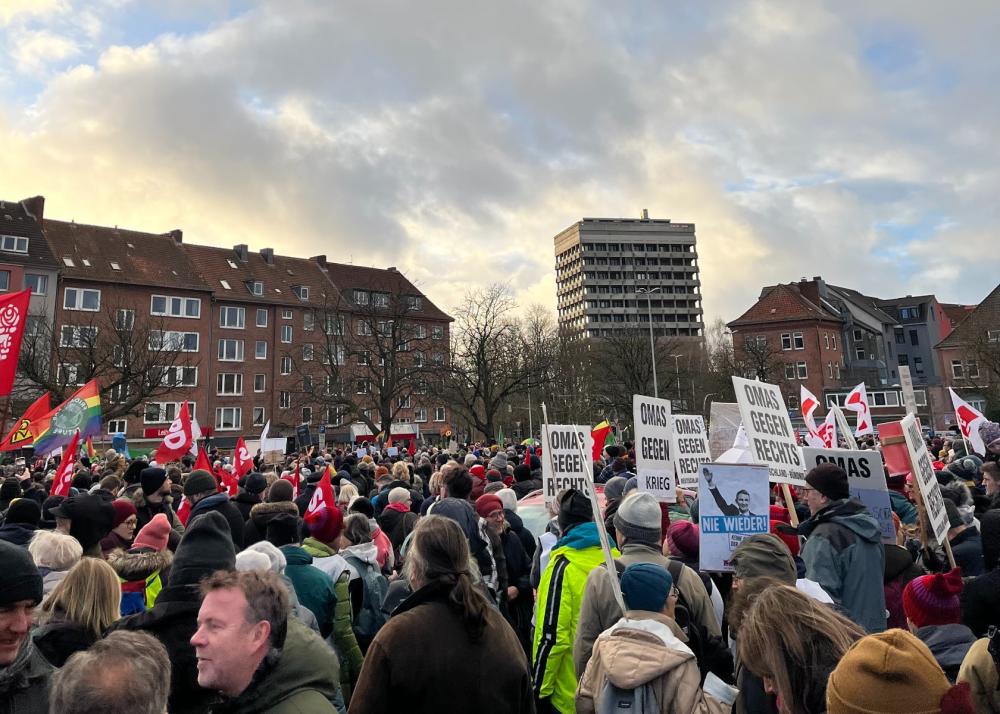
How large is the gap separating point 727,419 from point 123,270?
6149cm

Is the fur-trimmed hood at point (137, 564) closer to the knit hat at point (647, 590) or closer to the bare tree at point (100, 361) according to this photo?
the knit hat at point (647, 590)

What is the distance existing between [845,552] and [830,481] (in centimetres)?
53

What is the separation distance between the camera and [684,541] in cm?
573

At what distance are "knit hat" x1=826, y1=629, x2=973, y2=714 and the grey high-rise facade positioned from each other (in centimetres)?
13220

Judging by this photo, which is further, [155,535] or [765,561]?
[155,535]

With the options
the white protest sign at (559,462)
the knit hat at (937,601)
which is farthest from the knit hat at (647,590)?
the white protest sign at (559,462)

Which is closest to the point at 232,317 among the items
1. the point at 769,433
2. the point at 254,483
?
the point at 254,483

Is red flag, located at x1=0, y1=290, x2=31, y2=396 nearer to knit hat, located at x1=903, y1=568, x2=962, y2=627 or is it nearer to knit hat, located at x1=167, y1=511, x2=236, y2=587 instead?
knit hat, located at x1=167, y1=511, x2=236, y2=587

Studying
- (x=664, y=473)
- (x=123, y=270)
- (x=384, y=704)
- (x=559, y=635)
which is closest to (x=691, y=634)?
(x=559, y=635)

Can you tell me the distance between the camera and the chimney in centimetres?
6081

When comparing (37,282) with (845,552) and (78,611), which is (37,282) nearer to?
(78,611)

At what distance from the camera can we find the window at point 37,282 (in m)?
55.4

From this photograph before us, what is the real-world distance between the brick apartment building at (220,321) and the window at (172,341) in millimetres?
130

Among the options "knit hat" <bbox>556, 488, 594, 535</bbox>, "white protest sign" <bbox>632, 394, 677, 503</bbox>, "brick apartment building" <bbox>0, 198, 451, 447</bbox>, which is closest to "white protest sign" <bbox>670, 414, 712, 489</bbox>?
"white protest sign" <bbox>632, 394, 677, 503</bbox>
